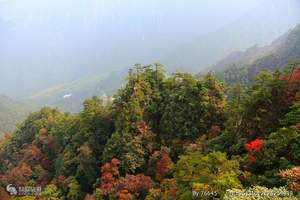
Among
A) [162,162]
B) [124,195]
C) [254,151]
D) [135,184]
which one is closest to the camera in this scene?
[254,151]

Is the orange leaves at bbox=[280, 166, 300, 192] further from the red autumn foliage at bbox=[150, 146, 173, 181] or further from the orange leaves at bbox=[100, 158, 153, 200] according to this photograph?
the orange leaves at bbox=[100, 158, 153, 200]

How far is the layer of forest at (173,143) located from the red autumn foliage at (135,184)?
101 mm

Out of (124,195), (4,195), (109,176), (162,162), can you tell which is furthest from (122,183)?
(4,195)

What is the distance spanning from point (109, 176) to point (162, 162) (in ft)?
19.6

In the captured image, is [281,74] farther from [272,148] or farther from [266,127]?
[272,148]

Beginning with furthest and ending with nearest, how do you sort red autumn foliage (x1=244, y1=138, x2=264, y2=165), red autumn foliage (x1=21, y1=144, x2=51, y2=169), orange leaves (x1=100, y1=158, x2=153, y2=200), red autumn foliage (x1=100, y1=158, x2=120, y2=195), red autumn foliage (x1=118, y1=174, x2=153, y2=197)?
red autumn foliage (x1=21, y1=144, x2=51, y2=169), red autumn foliage (x1=100, y1=158, x2=120, y2=195), red autumn foliage (x1=118, y1=174, x2=153, y2=197), orange leaves (x1=100, y1=158, x2=153, y2=200), red autumn foliage (x1=244, y1=138, x2=264, y2=165)

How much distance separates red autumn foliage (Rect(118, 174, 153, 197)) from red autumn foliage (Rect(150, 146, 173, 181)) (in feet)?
4.95

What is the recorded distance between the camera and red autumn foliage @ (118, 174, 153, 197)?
1657 inches

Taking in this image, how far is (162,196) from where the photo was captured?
35.8m

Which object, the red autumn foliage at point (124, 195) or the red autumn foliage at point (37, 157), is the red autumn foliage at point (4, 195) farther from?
the red autumn foliage at point (124, 195)

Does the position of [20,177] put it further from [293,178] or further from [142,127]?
[293,178]

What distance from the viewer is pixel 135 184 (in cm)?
4228

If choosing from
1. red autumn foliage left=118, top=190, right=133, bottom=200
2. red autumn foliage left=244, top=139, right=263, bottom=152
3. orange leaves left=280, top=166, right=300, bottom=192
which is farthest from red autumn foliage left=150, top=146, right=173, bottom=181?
orange leaves left=280, top=166, right=300, bottom=192

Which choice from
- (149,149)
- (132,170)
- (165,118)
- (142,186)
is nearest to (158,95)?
(165,118)
